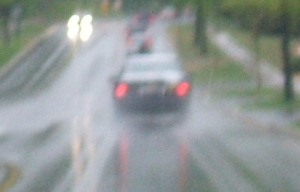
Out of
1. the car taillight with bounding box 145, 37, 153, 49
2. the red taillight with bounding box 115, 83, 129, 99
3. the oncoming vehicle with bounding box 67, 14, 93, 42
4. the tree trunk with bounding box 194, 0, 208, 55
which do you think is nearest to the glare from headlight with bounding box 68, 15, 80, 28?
the oncoming vehicle with bounding box 67, 14, 93, 42

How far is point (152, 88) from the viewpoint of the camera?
27734mm

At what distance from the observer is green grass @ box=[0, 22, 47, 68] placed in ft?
164

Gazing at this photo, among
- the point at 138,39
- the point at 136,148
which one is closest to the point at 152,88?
the point at 136,148

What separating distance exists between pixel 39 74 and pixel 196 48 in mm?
8920

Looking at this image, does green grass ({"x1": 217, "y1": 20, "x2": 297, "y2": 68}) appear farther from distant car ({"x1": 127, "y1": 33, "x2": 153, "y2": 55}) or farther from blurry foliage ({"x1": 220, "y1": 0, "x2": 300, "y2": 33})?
distant car ({"x1": 127, "y1": 33, "x2": 153, "y2": 55})

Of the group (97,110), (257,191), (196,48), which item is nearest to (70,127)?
(97,110)

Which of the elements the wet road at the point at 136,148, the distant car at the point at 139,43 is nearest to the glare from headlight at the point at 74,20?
the distant car at the point at 139,43

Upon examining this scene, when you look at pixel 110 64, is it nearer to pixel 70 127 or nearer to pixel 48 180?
pixel 70 127

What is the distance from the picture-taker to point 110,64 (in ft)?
155

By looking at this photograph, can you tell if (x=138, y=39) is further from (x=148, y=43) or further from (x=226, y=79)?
(x=226, y=79)

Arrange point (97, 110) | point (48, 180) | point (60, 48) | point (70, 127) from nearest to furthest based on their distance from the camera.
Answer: point (48, 180), point (70, 127), point (97, 110), point (60, 48)

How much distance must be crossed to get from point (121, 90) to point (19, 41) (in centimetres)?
2933

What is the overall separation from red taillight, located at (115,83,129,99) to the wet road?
1.94 ft

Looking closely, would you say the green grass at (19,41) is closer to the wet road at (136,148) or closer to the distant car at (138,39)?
the distant car at (138,39)
